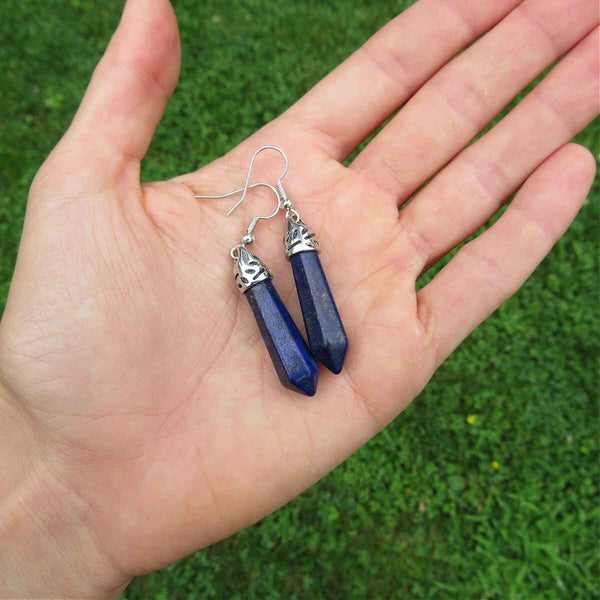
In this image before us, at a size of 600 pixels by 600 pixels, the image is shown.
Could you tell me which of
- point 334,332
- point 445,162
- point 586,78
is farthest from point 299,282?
point 586,78

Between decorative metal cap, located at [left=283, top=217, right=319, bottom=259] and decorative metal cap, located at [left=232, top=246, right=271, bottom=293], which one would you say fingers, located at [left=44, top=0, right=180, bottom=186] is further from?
decorative metal cap, located at [left=283, top=217, right=319, bottom=259]

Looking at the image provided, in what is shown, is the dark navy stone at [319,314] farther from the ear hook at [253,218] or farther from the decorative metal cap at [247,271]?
the ear hook at [253,218]

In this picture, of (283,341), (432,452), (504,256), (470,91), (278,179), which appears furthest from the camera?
(432,452)

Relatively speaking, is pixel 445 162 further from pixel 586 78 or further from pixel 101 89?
pixel 101 89

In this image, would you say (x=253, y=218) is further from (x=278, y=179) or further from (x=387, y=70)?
(x=387, y=70)

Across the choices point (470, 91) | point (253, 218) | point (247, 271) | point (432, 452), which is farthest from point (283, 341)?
point (432, 452)

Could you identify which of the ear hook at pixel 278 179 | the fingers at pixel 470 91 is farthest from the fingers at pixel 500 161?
the ear hook at pixel 278 179
